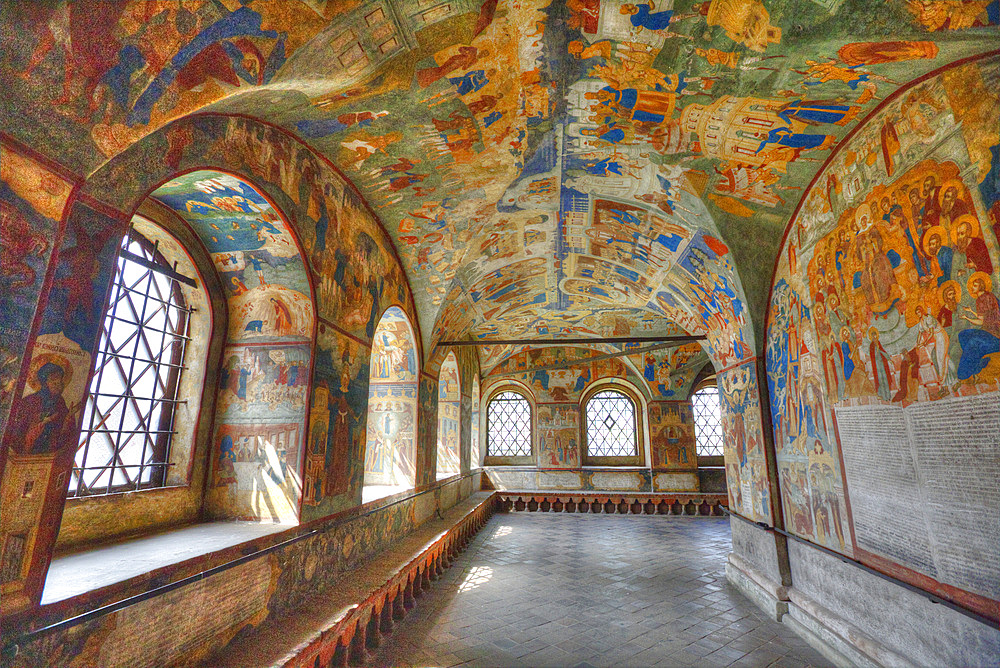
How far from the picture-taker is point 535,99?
543cm

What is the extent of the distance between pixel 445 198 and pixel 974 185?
5.89 meters

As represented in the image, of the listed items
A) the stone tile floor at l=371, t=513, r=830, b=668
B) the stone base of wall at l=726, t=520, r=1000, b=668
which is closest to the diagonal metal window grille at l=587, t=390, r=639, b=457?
the stone tile floor at l=371, t=513, r=830, b=668

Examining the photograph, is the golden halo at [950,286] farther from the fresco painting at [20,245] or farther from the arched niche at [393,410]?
the arched niche at [393,410]

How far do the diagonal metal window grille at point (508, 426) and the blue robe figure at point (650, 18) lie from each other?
15.5m

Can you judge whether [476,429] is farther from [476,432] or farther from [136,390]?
[136,390]

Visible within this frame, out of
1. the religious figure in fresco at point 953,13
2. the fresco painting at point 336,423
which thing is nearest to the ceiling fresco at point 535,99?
the religious figure in fresco at point 953,13

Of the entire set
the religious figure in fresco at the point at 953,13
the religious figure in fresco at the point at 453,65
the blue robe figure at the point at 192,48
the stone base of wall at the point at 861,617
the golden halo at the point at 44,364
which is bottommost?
the stone base of wall at the point at 861,617

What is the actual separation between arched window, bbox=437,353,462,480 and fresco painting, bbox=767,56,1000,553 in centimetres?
943

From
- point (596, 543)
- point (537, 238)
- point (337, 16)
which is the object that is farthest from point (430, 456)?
point (337, 16)

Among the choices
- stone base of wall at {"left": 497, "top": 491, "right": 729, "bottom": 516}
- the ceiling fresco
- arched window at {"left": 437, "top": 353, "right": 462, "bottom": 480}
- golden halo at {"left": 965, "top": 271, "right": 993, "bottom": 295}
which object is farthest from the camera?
stone base of wall at {"left": 497, "top": 491, "right": 729, "bottom": 516}

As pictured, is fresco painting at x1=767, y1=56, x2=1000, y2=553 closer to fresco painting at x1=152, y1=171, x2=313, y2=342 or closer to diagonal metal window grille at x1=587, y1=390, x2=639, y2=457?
fresco painting at x1=152, y1=171, x2=313, y2=342

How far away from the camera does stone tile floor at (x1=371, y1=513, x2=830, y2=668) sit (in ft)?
16.7

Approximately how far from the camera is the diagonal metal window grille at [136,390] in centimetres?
411

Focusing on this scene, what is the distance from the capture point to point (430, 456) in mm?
10578
